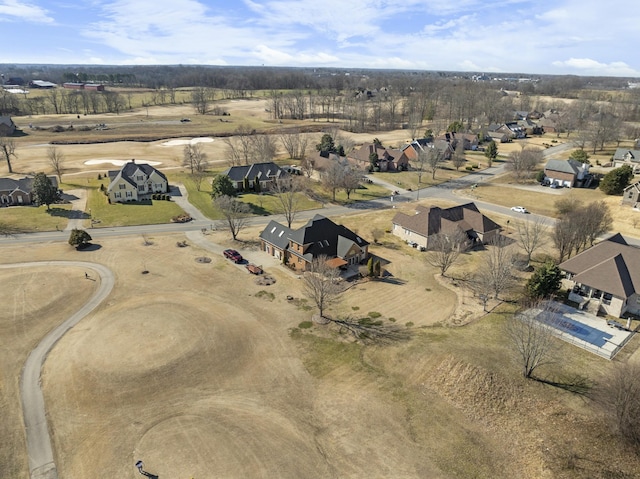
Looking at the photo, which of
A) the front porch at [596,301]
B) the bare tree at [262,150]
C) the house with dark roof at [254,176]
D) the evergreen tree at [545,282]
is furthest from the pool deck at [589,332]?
the bare tree at [262,150]

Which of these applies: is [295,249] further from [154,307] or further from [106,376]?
[106,376]

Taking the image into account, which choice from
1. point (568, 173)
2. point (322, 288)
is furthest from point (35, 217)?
point (568, 173)

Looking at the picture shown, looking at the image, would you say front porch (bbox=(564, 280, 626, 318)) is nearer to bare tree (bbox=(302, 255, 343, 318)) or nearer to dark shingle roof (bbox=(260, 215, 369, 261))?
dark shingle roof (bbox=(260, 215, 369, 261))

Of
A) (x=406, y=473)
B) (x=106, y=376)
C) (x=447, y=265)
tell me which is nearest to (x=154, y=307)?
(x=106, y=376)

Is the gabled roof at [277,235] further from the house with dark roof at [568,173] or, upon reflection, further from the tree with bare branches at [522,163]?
the house with dark roof at [568,173]

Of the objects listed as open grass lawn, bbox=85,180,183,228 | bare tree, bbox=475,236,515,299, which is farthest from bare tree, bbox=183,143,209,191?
bare tree, bbox=475,236,515,299

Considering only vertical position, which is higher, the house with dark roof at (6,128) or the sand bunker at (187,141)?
the house with dark roof at (6,128)

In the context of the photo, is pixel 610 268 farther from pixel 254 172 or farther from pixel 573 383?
pixel 254 172
